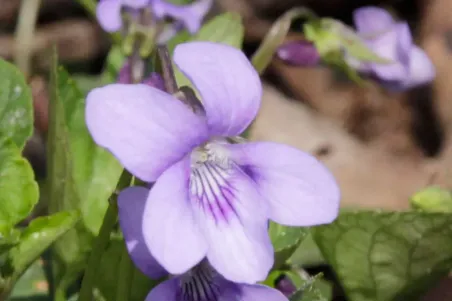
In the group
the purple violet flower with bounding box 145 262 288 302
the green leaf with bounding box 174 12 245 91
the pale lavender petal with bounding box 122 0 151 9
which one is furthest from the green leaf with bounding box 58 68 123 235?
the purple violet flower with bounding box 145 262 288 302

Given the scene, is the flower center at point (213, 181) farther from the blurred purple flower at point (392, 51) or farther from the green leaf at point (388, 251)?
the blurred purple flower at point (392, 51)

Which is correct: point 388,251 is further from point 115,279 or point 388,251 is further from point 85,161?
point 85,161

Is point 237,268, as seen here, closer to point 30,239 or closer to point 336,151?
point 30,239

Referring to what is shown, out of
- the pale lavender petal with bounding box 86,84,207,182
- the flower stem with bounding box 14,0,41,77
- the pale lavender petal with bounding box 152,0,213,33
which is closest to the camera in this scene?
the pale lavender petal with bounding box 86,84,207,182

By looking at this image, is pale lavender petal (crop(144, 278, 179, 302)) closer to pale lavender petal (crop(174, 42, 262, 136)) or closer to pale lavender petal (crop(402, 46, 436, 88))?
pale lavender petal (crop(174, 42, 262, 136))

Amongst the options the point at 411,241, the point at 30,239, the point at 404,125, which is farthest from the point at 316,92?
the point at 30,239

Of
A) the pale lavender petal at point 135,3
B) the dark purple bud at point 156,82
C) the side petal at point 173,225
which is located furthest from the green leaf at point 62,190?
the side petal at point 173,225

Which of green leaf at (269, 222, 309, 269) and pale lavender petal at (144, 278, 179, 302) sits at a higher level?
pale lavender petal at (144, 278, 179, 302)
